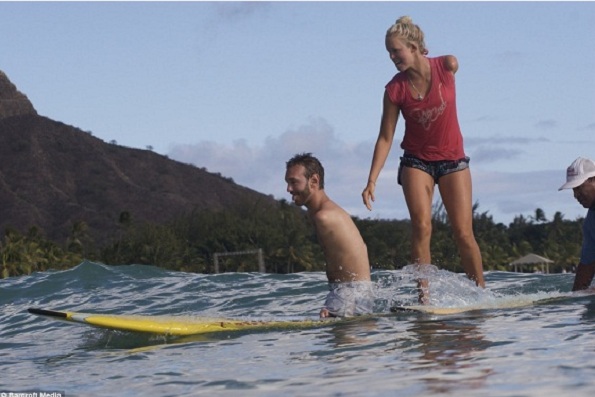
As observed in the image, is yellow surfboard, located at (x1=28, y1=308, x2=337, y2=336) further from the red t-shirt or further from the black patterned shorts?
the red t-shirt

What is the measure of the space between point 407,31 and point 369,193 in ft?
4.22

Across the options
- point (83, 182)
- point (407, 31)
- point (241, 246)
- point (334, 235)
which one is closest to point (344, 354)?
point (334, 235)

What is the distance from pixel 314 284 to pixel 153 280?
2.11 meters

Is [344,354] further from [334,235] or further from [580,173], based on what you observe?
[580,173]

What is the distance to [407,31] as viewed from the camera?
8.55m

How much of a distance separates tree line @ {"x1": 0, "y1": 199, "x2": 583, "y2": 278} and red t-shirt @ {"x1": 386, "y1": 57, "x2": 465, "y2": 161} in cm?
3858

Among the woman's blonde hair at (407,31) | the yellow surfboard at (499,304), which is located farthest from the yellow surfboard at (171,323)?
the woman's blonde hair at (407,31)

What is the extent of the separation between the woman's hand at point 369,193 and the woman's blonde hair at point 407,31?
1143mm

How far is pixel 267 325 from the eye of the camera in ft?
27.2

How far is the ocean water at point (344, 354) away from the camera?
5.46 meters

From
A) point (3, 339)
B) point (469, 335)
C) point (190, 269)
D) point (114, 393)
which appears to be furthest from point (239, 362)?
point (190, 269)

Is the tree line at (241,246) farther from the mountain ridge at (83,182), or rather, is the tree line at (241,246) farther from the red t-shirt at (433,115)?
the red t-shirt at (433,115)

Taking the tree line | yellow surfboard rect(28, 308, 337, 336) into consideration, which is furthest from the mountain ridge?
yellow surfboard rect(28, 308, 337, 336)

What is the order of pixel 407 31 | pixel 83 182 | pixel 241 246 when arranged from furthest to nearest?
pixel 83 182 → pixel 241 246 → pixel 407 31
